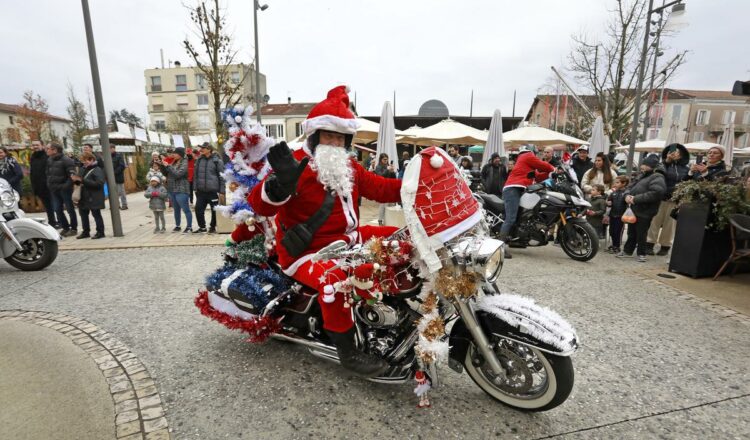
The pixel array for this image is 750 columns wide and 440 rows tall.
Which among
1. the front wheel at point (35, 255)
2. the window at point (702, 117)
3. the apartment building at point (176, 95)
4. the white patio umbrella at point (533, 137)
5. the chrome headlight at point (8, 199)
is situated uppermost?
the apartment building at point (176, 95)

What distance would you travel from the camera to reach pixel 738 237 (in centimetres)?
486

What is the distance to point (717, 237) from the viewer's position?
504cm

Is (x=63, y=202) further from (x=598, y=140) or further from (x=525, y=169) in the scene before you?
(x=598, y=140)

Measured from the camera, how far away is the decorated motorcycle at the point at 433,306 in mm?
2047

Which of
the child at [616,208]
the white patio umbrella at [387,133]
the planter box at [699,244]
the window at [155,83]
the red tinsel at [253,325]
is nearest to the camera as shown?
the red tinsel at [253,325]

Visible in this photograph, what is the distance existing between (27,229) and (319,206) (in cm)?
529

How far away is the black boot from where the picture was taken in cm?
244

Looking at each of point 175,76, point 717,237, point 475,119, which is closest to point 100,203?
point 717,237

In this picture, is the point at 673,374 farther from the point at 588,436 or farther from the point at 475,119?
the point at 475,119

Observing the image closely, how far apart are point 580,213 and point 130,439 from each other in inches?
256

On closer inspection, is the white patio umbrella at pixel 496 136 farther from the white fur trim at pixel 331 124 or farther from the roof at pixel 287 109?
the roof at pixel 287 109

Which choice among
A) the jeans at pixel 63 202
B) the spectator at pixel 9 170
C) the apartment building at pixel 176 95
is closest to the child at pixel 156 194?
the jeans at pixel 63 202

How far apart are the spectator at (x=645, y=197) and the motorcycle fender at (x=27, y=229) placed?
8.95 meters

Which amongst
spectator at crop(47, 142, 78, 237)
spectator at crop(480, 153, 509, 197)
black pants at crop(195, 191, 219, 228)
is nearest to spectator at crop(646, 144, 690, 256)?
spectator at crop(480, 153, 509, 197)
